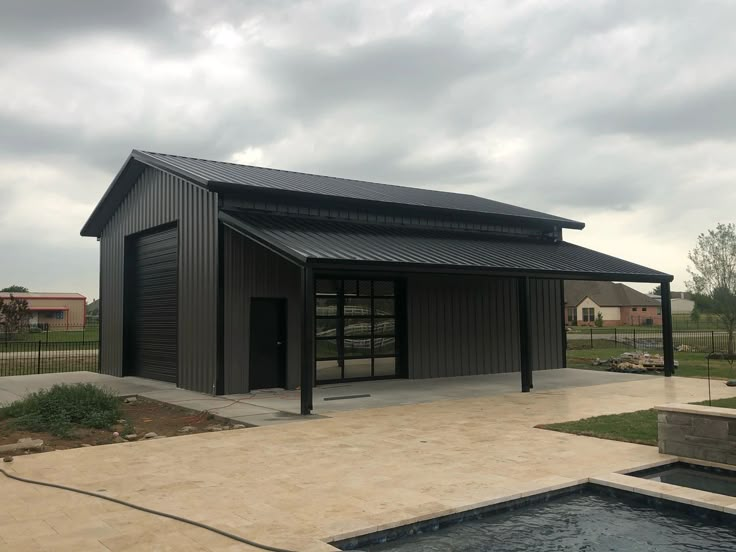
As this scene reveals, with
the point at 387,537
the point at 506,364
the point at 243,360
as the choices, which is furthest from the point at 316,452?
the point at 506,364

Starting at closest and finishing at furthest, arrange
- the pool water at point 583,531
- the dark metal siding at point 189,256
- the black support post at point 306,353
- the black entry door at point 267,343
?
the pool water at point 583,531, the black support post at point 306,353, the dark metal siding at point 189,256, the black entry door at point 267,343

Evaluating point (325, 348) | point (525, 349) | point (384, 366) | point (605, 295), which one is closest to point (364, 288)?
point (325, 348)

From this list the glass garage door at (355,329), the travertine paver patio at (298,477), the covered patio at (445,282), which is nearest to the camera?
the travertine paver patio at (298,477)

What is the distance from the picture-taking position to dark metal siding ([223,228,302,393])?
1368 cm

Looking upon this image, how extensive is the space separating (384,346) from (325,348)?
6.08 ft

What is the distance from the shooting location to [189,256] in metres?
15.0

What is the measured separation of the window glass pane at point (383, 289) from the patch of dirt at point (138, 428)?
6127 millimetres

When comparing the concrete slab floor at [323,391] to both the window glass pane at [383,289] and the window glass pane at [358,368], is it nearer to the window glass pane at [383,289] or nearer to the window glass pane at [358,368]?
the window glass pane at [358,368]

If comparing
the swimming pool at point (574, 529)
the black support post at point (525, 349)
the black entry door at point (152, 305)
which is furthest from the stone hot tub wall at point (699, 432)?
the black entry door at point (152, 305)

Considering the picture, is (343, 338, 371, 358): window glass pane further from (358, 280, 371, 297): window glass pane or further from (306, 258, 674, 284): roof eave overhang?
(306, 258, 674, 284): roof eave overhang

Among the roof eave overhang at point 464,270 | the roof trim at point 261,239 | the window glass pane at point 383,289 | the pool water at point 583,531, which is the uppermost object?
the roof trim at point 261,239

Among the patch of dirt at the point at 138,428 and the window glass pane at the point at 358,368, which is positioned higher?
the window glass pane at the point at 358,368

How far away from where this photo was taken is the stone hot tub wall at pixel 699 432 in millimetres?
6926

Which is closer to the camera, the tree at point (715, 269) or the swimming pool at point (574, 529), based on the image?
the swimming pool at point (574, 529)
